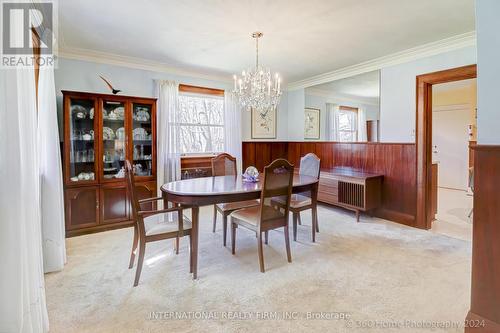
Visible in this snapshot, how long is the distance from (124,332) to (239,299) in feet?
2.60

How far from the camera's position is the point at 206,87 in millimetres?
4797

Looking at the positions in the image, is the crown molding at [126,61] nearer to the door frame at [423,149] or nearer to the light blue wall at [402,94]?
the light blue wall at [402,94]

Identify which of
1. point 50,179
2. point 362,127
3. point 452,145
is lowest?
point 50,179

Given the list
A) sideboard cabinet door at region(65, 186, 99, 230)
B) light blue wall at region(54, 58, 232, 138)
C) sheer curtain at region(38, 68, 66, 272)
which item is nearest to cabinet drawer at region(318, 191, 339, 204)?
light blue wall at region(54, 58, 232, 138)

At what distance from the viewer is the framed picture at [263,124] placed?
18.0 ft

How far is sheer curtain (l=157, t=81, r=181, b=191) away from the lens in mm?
4277

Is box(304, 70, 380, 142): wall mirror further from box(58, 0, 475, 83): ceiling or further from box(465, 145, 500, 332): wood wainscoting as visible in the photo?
box(465, 145, 500, 332): wood wainscoting

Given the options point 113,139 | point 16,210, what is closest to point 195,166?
point 113,139

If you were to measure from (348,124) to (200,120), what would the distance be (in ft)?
8.71

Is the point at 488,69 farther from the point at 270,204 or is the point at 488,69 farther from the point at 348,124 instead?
the point at 348,124

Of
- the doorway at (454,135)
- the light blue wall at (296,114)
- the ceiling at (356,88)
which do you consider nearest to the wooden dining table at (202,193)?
the ceiling at (356,88)

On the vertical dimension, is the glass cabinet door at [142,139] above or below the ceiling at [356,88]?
below

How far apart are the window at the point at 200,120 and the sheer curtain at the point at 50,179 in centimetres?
208

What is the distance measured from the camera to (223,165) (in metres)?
3.85
